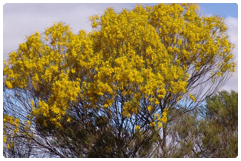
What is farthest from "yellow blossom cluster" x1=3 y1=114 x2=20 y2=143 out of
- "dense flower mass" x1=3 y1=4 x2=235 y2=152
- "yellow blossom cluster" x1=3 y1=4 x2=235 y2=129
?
"yellow blossom cluster" x1=3 y1=4 x2=235 y2=129

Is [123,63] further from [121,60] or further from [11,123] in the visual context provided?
[11,123]

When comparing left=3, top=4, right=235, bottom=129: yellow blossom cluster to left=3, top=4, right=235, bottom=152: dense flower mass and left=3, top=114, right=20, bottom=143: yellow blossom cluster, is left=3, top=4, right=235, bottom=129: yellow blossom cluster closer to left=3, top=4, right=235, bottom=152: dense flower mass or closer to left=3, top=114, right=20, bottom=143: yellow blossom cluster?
left=3, top=4, right=235, bottom=152: dense flower mass

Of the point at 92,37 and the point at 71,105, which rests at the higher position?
the point at 92,37

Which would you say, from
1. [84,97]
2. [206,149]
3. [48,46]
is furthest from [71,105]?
[206,149]

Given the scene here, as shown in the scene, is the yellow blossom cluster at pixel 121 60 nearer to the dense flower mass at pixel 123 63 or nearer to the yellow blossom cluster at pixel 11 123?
the dense flower mass at pixel 123 63

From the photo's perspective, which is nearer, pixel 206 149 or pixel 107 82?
pixel 107 82

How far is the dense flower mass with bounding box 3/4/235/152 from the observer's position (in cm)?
1058

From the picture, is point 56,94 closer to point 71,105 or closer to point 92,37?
point 71,105

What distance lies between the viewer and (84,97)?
37.0 feet

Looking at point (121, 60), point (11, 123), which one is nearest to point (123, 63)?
point (121, 60)

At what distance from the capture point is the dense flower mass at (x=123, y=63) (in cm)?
1058

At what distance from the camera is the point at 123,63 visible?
10.3m

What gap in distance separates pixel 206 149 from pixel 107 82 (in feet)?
20.9

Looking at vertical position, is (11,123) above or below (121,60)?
below
